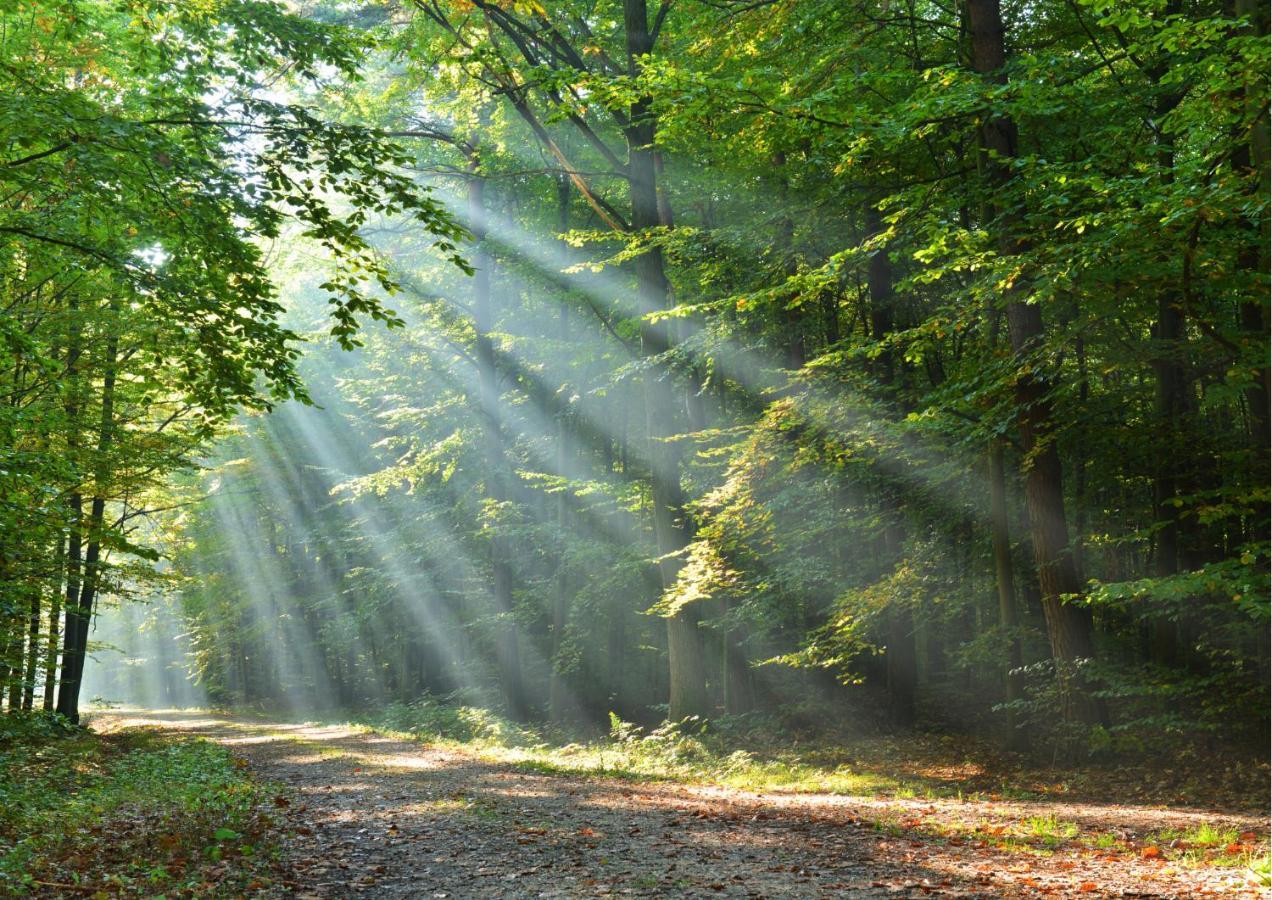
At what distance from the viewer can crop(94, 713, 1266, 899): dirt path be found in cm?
627

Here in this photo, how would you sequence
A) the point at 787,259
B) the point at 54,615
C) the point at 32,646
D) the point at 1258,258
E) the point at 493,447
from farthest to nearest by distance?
1. the point at 493,447
2. the point at 54,615
3. the point at 32,646
4. the point at 787,259
5. the point at 1258,258

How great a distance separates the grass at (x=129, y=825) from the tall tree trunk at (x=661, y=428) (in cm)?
725

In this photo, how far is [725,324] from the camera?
14500 mm

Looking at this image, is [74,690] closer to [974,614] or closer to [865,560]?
[865,560]

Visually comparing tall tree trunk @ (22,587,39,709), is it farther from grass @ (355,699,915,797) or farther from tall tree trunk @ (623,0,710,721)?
tall tree trunk @ (623,0,710,721)

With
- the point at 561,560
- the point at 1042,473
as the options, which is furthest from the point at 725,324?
the point at 561,560

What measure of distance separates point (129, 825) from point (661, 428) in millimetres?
10464

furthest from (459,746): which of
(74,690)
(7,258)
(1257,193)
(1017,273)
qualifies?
(1257,193)

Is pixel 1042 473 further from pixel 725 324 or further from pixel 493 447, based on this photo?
pixel 493 447

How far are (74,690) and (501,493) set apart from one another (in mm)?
10541

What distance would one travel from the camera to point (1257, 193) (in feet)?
25.0

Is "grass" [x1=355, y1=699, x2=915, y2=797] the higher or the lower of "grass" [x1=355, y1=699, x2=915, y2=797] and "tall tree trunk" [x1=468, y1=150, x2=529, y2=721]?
the lower

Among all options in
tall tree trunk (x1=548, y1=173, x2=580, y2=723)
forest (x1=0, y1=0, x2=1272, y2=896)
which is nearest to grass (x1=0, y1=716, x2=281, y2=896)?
forest (x1=0, y1=0, x2=1272, y2=896)

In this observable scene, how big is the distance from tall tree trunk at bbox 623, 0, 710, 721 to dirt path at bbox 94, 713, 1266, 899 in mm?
4559
